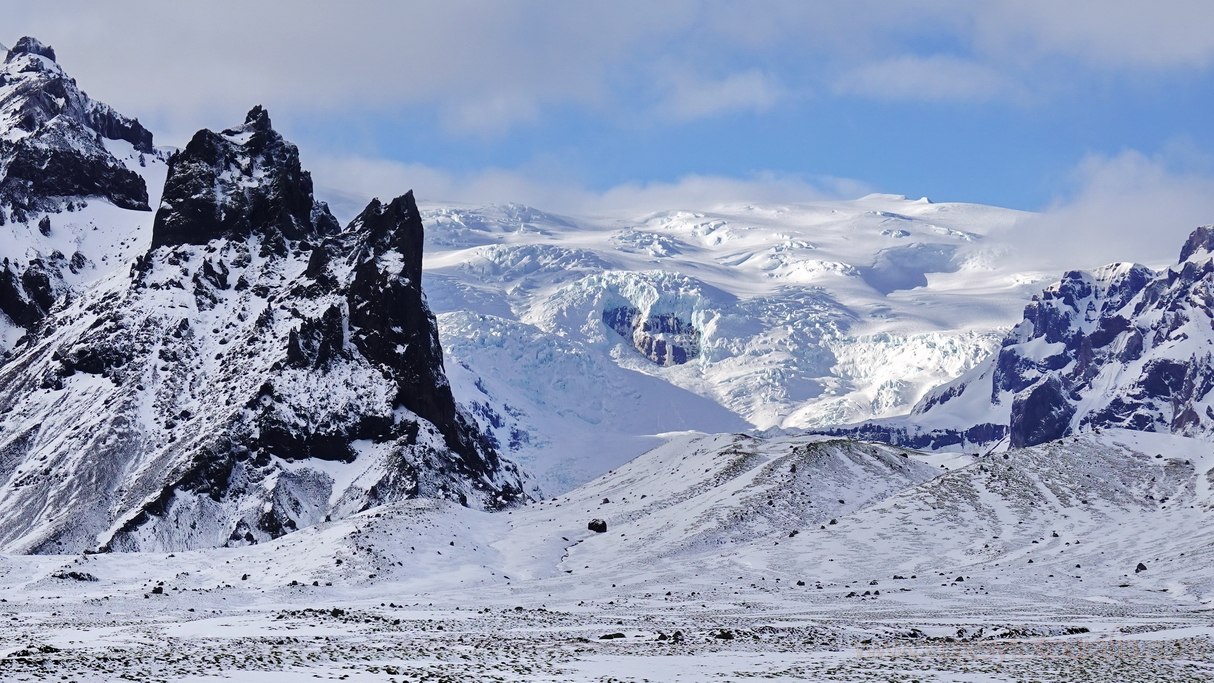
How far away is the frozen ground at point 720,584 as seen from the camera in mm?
56312

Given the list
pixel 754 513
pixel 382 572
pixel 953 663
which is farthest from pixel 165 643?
pixel 754 513

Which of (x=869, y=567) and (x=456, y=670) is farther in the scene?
(x=869, y=567)

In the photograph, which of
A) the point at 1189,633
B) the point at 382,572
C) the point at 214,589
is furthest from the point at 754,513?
the point at 1189,633

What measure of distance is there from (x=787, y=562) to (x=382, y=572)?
34.5m

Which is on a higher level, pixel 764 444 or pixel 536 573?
pixel 764 444

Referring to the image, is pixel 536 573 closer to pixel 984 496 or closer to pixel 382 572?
pixel 382 572

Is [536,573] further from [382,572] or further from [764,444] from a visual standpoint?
[764,444]

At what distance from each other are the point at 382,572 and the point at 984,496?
207 ft

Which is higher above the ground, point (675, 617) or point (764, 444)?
point (764, 444)

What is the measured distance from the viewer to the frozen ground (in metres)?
56.3

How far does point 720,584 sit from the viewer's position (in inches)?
4466

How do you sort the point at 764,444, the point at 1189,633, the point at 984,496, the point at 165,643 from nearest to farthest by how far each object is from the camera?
the point at 165,643
the point at 1189,633
the point at 984,496
the point at 764,444

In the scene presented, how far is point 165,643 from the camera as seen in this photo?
6078 centimetres

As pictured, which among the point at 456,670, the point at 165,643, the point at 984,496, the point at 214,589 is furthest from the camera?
the point at 984,496
